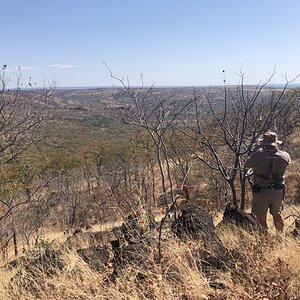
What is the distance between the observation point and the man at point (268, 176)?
490 cm

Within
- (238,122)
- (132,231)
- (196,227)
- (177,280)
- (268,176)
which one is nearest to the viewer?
(177,280)

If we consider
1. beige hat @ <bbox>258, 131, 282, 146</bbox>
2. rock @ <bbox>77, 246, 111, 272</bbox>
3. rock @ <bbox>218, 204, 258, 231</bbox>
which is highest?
beige hat @ <bbox>258, 131, 282, 146</bbox>

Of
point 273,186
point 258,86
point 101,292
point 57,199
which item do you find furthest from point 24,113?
point 57,199

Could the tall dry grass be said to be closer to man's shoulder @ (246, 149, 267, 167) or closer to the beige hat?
man's shoulder @ (246, 149, 267, 167)

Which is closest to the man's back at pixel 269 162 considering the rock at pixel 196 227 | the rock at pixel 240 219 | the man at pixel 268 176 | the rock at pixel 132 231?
the man at pixel 268 176

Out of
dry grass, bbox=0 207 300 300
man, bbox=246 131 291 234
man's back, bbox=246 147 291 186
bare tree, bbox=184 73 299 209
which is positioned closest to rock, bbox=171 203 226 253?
dry grass, bbox=0 207 300 300

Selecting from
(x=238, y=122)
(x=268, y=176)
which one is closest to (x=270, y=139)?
(x=268, y=176)

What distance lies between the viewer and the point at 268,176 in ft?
16.6

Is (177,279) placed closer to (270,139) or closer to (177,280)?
(177,280)

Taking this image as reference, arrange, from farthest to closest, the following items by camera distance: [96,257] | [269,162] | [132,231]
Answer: [269,162] < [132,231] < [96,257]

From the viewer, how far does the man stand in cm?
490

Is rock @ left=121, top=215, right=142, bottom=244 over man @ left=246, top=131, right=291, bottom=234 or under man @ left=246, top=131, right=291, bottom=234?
under

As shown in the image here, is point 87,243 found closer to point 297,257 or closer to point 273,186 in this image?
point 273,186

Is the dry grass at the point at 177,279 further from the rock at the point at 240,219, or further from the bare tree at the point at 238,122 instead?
the bare tree at the point at 238,122
